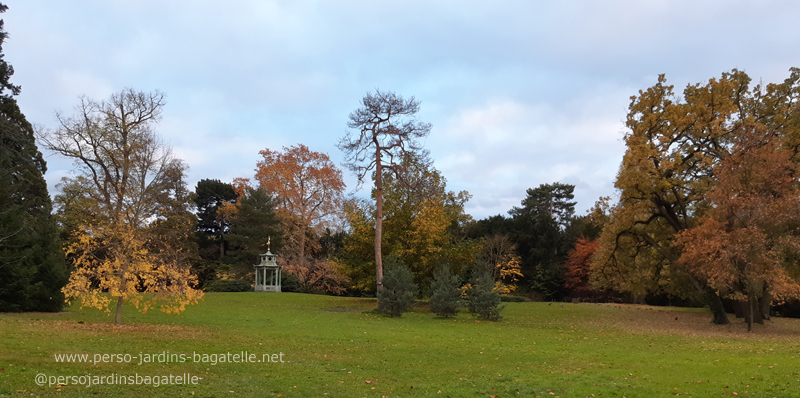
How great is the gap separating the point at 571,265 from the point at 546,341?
32.9m

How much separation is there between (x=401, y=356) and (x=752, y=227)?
14.9 metres

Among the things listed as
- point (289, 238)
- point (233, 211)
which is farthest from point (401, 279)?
point (233, 211)

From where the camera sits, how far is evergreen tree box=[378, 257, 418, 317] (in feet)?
70.7

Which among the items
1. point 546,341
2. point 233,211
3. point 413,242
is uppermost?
point 233,211

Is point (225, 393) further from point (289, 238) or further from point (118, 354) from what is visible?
point (289, 238)

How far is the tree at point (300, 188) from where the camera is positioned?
42.6 metres

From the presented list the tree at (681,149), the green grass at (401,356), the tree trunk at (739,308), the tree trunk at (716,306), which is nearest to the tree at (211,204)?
the green grass at (401,356)

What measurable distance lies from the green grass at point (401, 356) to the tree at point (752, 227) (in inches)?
84.9

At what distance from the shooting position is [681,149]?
82.7ft

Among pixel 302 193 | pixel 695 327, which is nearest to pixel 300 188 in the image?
pixel 302 193

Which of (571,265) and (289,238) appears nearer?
(289,238)

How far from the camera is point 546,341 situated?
49.2 ft

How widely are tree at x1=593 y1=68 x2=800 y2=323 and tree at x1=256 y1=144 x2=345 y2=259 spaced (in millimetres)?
24302

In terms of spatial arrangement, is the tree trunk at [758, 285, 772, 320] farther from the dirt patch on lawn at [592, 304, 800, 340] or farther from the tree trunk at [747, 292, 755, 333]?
the tree trunk at [747, 292, 755, 333]
